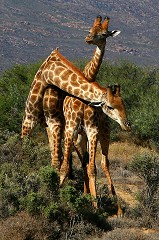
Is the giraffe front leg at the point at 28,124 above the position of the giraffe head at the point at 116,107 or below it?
below

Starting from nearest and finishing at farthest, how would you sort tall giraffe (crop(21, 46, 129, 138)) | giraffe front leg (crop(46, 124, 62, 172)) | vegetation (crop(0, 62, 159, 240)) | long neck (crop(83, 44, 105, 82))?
vegetation (crop(0, 62, 159, 240)) → tall giraffe (crop(21, 46, 129, 138)) → long neck (crop(83, 44, 105, 82)) → giraffe front leg (crop(46, 124, 62, 172))

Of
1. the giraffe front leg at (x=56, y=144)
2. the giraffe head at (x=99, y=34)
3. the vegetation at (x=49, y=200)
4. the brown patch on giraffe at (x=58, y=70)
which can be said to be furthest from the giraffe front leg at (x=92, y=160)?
the giraffe head at (x=99, y=34)

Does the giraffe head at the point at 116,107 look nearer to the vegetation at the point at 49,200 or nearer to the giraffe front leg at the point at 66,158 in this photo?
Answer: the giraffe front leg at the point at 66,158

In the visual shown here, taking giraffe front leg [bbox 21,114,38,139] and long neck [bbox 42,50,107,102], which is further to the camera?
giraffe front leg [bbox 21,114,38,139]

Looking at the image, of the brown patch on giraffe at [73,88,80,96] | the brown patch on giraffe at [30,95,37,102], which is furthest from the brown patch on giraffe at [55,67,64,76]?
the brown patch on giraffe at [30,95,37,102]

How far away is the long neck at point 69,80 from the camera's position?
873 cm

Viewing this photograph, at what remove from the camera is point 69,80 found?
29.9 ft

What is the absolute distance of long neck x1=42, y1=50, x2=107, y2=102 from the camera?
8727 millimetres

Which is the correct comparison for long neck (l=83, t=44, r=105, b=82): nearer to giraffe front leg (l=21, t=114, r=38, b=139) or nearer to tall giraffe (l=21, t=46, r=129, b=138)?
tall giraffe (l=21, t=46, r=129, b=138)

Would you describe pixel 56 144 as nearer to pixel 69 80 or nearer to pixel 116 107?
pixel 69 80

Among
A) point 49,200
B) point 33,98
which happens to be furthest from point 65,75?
point 49,200

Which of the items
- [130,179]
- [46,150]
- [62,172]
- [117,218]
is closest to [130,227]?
[117,218]

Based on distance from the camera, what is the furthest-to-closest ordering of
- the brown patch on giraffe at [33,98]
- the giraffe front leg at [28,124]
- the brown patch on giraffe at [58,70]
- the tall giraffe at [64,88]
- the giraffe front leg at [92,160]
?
the giraffe front leg at [28,124], the brown patch on giraffe at [33,98], the brown patch on giraffe at [58,70], the giraffe front leg at [92,160], the tall giraffe at [64,88]

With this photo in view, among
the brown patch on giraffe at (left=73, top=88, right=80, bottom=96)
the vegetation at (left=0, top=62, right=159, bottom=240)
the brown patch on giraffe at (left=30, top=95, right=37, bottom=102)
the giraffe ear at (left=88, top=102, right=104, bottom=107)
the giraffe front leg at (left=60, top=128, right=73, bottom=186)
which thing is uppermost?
the brown patch on giraffe at (left=73, top=88, right=80, bottom=96)
